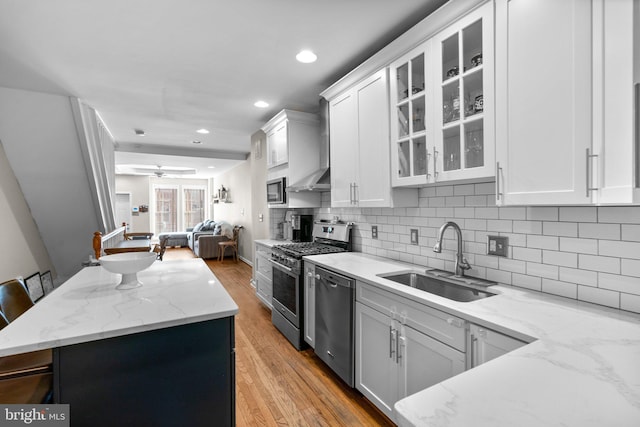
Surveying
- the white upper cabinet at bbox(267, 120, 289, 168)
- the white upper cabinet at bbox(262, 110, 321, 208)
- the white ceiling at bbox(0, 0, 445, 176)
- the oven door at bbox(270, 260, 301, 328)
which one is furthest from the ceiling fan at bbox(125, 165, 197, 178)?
the oven door at bbox(270, 260, 301, 328)

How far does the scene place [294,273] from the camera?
288cm

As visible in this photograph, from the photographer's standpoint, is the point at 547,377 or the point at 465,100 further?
the point at 465,100

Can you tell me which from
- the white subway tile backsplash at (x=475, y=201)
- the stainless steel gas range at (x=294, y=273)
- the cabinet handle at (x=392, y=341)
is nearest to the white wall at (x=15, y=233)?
the stainless steel gas range at (x=294, y=273)

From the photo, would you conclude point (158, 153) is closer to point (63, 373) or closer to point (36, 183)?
point (36, 183)

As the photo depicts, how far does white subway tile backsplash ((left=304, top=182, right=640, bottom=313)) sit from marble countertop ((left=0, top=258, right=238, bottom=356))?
1.52 m

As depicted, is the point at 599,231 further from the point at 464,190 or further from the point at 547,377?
the point at 547,377

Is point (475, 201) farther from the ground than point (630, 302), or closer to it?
farther from the ground

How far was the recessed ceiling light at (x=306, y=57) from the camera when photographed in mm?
2395

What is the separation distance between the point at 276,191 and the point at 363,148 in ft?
5.36

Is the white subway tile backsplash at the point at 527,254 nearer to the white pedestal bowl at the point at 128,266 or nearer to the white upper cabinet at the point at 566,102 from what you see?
the white upper cabinet at the point at 566,102

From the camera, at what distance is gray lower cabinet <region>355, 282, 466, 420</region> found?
1431 mm

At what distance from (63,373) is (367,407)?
171 cm

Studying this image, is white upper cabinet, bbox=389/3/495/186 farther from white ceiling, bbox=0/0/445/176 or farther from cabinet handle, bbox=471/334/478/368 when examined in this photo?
cabinet handle, bbox=471/334/478/368

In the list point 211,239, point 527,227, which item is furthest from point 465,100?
point 211,239
